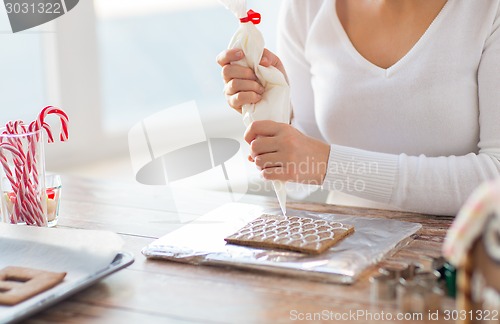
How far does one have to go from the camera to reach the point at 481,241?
0.82 meters

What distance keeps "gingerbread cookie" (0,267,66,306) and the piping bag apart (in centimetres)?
47

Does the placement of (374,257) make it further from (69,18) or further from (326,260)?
(69,18)

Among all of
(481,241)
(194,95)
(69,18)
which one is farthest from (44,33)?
(481,241)

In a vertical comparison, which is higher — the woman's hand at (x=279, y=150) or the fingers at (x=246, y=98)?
the fingers at (x=246, y=98)

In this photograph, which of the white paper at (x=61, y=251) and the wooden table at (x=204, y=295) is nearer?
the wooden table at (x=204, y=295)

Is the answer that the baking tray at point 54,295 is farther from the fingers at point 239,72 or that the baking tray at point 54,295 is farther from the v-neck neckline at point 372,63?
the v-neck neckline at point 372,63

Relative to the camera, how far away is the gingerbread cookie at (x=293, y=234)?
1211mm

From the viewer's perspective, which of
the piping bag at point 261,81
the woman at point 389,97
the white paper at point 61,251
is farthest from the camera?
the woman at point 389,97

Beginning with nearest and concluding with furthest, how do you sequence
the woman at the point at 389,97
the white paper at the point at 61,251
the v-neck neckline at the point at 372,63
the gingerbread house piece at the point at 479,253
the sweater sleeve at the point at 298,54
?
the gingerbread house piece at the point at 479,253
the white paper at the point at 61,251
the woman at the point at 389,97
the v-neck neckline at the point at 372,63
the sweater sleeve at the point at 298,54
